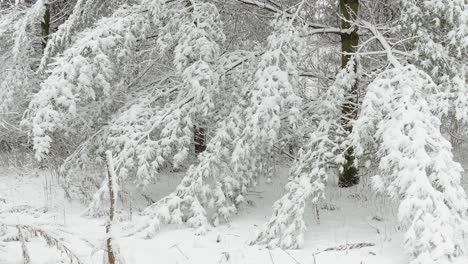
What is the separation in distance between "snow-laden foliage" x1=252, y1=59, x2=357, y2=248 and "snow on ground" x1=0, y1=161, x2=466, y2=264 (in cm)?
21

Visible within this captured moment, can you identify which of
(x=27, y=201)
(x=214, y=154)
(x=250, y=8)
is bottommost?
(x=27, y=201)

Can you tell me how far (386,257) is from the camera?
489 centimetres

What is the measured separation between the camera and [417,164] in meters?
4.65

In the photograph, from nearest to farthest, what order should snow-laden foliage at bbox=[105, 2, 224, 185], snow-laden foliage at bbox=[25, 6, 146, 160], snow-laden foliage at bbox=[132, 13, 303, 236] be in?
snow-laden foliage at bbox=[132, 13, 303, 236], snow-laden foliage at bbox=[25, 6, 146, 160], snow-laden foliage at bbox=[105, 2, 224, 185]

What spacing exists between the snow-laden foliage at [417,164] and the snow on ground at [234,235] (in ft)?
1.95

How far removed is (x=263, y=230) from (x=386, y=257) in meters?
1.41

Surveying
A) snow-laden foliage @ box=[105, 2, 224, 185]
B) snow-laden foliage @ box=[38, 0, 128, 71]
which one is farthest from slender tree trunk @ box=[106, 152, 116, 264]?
snow-laden foliage @ box=[38, 0, 128, 71]

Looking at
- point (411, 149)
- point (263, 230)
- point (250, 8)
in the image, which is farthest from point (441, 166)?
point (250, 8)

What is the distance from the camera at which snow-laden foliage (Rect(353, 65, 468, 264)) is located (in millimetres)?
4311

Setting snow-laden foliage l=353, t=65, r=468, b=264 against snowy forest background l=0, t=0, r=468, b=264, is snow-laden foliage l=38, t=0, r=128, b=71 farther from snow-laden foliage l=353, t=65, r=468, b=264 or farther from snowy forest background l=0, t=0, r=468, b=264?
snow-laden foliage l=353, t=65, r=468, b=264

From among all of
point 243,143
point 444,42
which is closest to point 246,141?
point 243,143

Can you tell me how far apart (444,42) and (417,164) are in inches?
93.8

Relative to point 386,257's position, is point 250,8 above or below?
above

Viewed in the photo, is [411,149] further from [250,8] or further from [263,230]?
[250,8]
